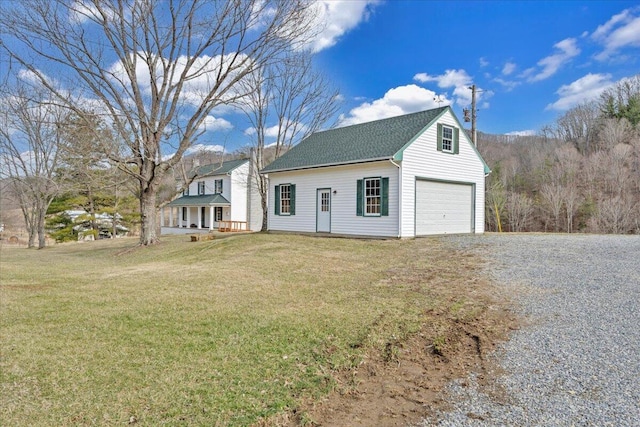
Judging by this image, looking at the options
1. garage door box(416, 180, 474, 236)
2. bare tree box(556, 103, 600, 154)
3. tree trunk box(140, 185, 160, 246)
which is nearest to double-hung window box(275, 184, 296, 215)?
tree trunk box(140, 185, 160, 246)

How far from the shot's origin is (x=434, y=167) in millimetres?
14539

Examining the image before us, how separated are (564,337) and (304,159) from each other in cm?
1429

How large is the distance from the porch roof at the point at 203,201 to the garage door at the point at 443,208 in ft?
61.6

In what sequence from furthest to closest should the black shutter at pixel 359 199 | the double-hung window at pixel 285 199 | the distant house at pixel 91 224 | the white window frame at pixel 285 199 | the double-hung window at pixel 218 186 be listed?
the double-hung window at pixel 218 186 → the distant house at pixel 91 224 → the white window frame at pixel 285 199 → the double-hung window at pixel 285 199 → the black shutter at pixel 359 199

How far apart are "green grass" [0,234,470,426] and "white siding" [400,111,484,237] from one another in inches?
193

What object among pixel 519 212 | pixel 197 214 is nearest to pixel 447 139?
pixel 519 212

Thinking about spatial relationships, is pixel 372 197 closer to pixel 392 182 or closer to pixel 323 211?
pixel 392 182

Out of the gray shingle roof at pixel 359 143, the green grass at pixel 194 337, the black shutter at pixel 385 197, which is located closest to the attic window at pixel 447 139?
the gray shingle roof at pixel 359 143

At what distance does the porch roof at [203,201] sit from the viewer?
97.4 ft

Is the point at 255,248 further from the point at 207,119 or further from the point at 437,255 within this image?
the point at 207,119

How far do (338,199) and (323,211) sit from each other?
0.98m

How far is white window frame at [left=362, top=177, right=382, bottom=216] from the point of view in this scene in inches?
552

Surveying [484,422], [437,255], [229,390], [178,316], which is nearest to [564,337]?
[484,422]

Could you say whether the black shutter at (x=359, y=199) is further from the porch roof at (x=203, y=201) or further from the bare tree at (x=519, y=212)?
the bare tree at (x=519, y=212)
